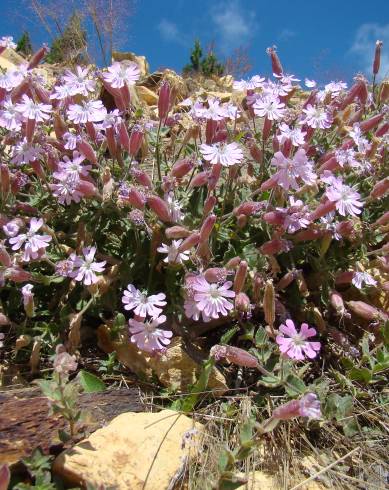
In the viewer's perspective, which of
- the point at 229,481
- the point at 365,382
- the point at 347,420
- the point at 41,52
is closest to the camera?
the point at 229,481

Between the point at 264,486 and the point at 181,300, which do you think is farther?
the point at 181,300

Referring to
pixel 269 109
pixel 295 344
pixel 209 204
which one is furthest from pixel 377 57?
pixel 295 344

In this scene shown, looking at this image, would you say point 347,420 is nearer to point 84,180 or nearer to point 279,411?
point 279,411

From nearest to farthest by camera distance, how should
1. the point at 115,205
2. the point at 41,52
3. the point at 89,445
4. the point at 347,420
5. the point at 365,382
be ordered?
the point at 89,445, the point at 347,420, the point at 365,382, the point at 115,205, the point at 41,52

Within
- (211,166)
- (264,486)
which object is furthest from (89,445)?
(211,166)

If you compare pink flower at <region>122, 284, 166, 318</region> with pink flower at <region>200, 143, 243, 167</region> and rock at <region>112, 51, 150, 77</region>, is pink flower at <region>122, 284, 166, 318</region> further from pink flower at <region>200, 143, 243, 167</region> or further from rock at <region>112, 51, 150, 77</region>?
rock at <region>112, 51, 150, 77</region>

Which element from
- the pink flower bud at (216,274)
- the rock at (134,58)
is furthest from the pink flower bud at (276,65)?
the rock at (134,58)

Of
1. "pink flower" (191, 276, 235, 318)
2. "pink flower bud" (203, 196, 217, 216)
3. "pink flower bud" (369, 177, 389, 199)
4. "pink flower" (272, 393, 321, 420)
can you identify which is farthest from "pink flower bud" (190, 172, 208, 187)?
"pink flower" (272, 393, 321, 420)
